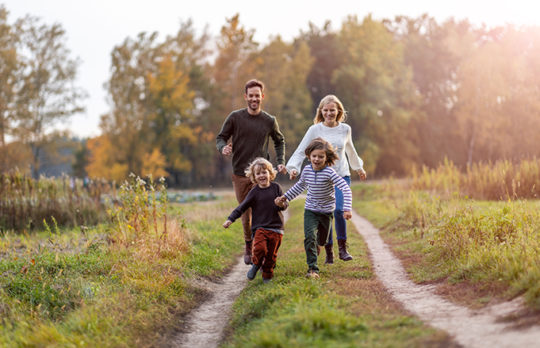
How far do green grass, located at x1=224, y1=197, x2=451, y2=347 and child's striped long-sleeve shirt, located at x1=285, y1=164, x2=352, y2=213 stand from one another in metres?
0.90

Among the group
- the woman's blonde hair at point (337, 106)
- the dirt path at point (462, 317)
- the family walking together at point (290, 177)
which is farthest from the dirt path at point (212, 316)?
the woman's blonde hair at point (337, 106)

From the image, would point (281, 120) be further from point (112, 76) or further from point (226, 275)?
point (226, 275)

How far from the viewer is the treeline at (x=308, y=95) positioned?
3388 cm

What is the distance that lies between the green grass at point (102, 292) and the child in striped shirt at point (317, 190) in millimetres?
1746

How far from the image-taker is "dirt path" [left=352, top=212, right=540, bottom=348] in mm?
4016

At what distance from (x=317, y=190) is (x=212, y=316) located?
2.05 meters

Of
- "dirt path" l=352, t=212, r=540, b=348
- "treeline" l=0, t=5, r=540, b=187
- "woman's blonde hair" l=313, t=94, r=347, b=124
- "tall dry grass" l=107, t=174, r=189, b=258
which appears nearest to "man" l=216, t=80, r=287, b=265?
"woman's blonde hair" l=313, t=94, r=347, b=124

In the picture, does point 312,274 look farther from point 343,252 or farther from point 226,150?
point 226,150

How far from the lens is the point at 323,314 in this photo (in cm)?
470

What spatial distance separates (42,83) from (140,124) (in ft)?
24.6

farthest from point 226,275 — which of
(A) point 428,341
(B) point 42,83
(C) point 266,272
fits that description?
(B) point 42,83

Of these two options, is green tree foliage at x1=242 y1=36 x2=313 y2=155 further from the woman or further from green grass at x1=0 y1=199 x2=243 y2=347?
the woman

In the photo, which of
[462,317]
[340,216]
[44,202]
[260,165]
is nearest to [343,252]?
[340,216]

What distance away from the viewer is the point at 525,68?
35.3 metres
